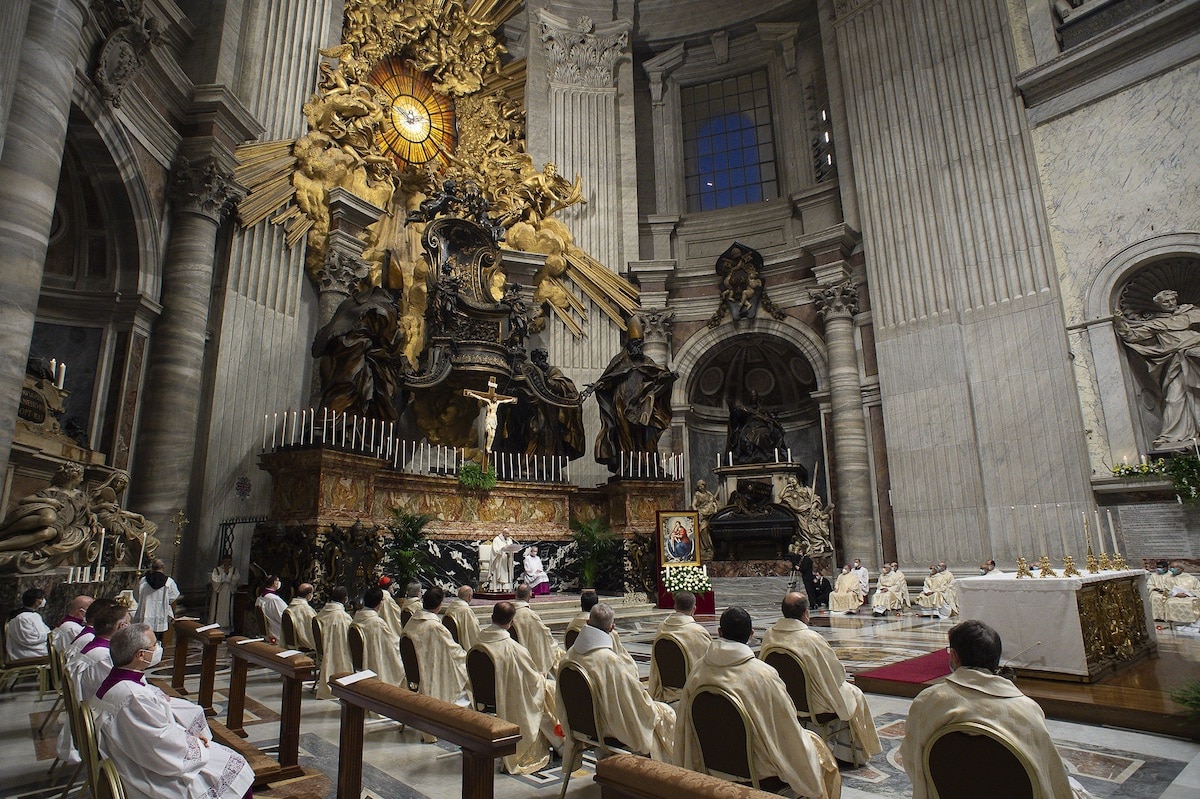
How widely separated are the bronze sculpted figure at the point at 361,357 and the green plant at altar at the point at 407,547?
1498 mm

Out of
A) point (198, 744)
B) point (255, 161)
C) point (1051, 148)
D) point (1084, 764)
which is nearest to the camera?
point (198, 744)

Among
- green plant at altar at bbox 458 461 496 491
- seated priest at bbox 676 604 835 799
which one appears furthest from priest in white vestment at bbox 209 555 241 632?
seated priest at bbox 676 604 835 799


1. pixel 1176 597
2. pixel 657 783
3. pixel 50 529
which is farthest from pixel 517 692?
pixel 1176 597

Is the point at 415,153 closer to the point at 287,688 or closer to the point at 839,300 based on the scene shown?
the point at 839,300

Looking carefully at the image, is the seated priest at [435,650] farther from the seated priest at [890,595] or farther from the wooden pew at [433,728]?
the seated priest at [890,595]

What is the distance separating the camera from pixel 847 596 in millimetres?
11195

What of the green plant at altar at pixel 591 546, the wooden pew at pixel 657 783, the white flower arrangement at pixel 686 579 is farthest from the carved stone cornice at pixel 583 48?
the wooden pew at pixel 657 783

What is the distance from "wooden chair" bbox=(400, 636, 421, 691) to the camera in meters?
4.37

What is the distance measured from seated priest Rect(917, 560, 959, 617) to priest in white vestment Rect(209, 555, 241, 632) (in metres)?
9.82

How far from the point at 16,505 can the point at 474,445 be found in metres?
7.39

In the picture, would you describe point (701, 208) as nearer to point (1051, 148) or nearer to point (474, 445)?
point (1051, 148)

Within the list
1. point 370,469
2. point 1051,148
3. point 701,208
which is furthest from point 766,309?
point 370,469

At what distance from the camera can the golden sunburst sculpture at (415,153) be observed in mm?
11586

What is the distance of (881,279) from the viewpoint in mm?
13711
